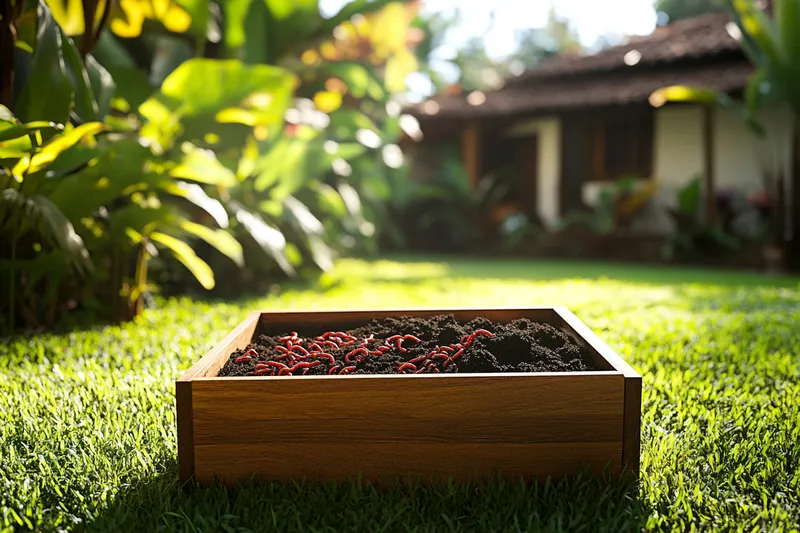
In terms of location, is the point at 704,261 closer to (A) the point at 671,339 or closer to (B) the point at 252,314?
(A) the point at 671,339

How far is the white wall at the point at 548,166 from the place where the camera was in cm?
1116

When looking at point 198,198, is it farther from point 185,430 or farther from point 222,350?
point 185,430

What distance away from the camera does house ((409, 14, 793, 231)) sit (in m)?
9.28

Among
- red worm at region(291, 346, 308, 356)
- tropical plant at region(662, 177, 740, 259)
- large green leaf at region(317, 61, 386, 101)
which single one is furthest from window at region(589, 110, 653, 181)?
red worm at region(291, 346, 308, 356)

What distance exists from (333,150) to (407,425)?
4477mm

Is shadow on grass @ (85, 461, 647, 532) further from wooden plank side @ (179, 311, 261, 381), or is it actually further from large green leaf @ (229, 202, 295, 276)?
large green leaf @ (229, 202, 295, 276)

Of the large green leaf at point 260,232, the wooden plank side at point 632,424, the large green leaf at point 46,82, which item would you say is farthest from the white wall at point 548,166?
the wooden plank side at point 632,424

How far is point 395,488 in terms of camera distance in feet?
5.53

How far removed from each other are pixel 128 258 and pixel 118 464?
231cm

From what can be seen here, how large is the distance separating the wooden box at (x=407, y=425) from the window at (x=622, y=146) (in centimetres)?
911

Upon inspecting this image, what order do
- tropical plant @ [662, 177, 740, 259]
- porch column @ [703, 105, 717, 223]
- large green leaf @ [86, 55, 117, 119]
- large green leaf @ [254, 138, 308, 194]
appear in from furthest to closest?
1. porch column @ [703, 105, 717, 223]
2. tropical plant @ [662, 177, 740, 259]
3. large green leaf @ [254, 138, 308, 194]
4. large green leaf @ [86, 55, 117, 119]

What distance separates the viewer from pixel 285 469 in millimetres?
1698

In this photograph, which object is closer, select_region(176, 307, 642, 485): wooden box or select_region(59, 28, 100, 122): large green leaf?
select_region(176, 307, 642, 485): wooden box

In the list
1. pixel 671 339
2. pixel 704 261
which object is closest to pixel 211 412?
pixel 671 339
